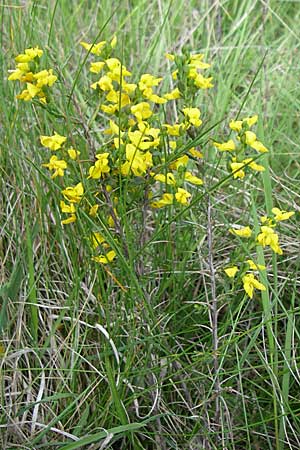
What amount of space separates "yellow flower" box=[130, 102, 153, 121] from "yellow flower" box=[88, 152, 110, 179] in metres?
0.09

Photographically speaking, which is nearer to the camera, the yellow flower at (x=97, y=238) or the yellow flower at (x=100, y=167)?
the yellow flower at (x=100, y=167)

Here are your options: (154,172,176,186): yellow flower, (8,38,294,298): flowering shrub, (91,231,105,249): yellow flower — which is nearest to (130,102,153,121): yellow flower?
(8,38,294,298): flowering shrub

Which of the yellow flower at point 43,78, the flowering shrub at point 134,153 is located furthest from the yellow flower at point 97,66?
the yellow flower at point 43,78

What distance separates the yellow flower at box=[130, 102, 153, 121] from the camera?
1377mm

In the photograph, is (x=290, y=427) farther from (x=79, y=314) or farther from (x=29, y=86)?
(x=29, y=86)

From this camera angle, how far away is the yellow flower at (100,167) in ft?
4.40

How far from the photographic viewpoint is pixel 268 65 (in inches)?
94.7

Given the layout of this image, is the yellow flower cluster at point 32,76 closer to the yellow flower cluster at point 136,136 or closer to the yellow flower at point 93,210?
the yellow flower cluster at point 136,136

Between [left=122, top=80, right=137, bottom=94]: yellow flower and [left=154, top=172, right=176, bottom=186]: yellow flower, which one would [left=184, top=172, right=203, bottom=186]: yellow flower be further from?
[left=122, top=80, right=137, bottom=94]: yellow flower

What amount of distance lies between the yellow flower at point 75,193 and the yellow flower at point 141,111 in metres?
0.16

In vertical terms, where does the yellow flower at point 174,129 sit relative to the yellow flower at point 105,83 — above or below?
below

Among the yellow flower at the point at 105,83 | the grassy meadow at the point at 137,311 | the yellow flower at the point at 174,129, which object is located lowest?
the grassy meadow at the point at 137,311

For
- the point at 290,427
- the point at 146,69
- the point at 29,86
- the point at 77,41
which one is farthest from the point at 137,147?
the point at 77,41

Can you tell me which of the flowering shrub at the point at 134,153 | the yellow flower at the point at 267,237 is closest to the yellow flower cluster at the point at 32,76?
the flowering shrub at the point at 134,153
